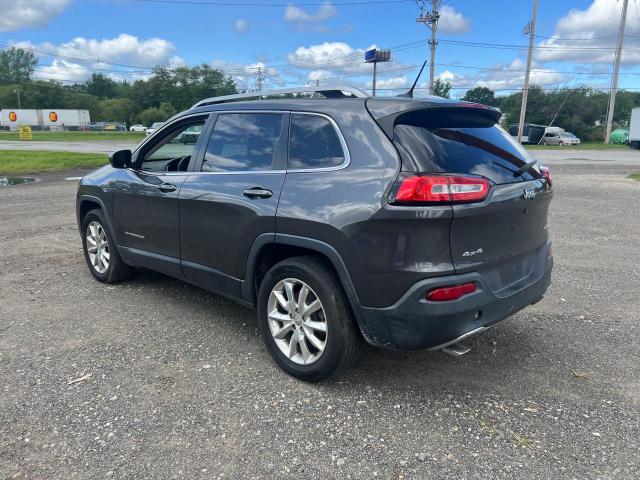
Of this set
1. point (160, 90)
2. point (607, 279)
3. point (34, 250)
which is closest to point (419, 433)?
point (607, 279)

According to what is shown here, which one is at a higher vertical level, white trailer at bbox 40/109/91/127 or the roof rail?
white trailer at bbox 40/109/91/127

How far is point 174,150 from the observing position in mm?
4652

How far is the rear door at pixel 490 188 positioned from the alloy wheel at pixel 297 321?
94 cm

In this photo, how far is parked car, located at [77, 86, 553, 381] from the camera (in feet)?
9.37

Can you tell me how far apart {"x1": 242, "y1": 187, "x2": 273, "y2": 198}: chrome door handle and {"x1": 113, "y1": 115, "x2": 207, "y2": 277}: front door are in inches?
33.9

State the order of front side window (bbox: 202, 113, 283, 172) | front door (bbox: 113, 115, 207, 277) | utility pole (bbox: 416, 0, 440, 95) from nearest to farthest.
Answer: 1. front side window (bbox: 202, 113, 283, 172)
2. front door (bbox: 113, 115, 207, 277)
3. utility pole (bbox: 416, 0, 440, 95)

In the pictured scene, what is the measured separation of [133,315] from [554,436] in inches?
134

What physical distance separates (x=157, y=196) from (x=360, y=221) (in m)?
2.19

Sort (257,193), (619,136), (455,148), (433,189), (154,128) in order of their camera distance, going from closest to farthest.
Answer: (433,189), (455,148), (257,193), (154,128), (619,136)

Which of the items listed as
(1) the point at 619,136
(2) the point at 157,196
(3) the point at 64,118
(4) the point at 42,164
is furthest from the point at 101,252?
(3) the point at 64,118

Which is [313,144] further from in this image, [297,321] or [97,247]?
[97,247]

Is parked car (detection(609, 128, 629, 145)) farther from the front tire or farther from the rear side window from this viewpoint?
the front tire

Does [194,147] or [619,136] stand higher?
[619,136]

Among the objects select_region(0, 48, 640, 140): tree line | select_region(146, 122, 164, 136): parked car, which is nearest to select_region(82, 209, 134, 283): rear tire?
select_region(146, 122, 164, 136): parked car
